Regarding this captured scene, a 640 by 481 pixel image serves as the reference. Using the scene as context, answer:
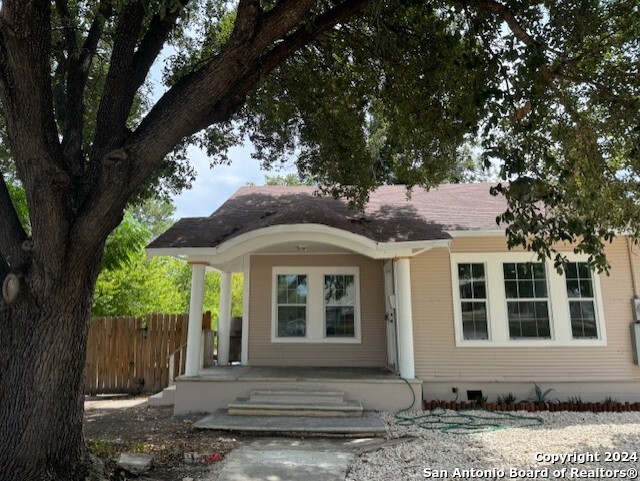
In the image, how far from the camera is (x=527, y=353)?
859cm

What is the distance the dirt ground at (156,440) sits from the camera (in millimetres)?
4891

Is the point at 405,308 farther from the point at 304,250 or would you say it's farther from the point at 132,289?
the point at 132,289

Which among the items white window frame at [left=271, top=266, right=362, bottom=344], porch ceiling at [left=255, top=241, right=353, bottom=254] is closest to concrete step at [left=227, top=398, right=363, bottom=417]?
white window frame at [left=271, top=266, right=362, bottom=344]

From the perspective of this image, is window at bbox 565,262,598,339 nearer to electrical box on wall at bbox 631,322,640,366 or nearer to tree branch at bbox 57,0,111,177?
electrical box on wall at bbox 631,322,640,366

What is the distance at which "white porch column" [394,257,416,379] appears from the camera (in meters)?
7.93

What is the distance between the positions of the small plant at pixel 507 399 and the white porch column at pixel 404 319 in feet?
5.88

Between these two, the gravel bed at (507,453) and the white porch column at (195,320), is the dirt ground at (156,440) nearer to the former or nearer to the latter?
the white porch column at (195,320)

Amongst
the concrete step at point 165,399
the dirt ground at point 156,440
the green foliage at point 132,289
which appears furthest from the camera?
the green foliage at point 132,289

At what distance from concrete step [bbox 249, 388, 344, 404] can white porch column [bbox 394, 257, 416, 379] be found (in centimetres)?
124

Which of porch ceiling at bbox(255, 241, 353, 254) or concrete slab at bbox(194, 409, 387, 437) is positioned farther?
porch ceiling at bbox(255, 241, 353, 254)

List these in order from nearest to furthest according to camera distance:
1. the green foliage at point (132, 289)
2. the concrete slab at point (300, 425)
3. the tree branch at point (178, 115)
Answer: the tree branch at point (178, 115) < the concrete slab at point (300, 425) < the green foliage at point (132, 289)

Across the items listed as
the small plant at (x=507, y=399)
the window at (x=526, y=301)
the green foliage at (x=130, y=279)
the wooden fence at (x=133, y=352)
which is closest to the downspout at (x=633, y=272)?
the window at (x=526, y=301)

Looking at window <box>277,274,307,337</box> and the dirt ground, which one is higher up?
Answer: window <box>277,274,307,337</box>

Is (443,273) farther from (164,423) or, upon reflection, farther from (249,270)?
(164,423)
